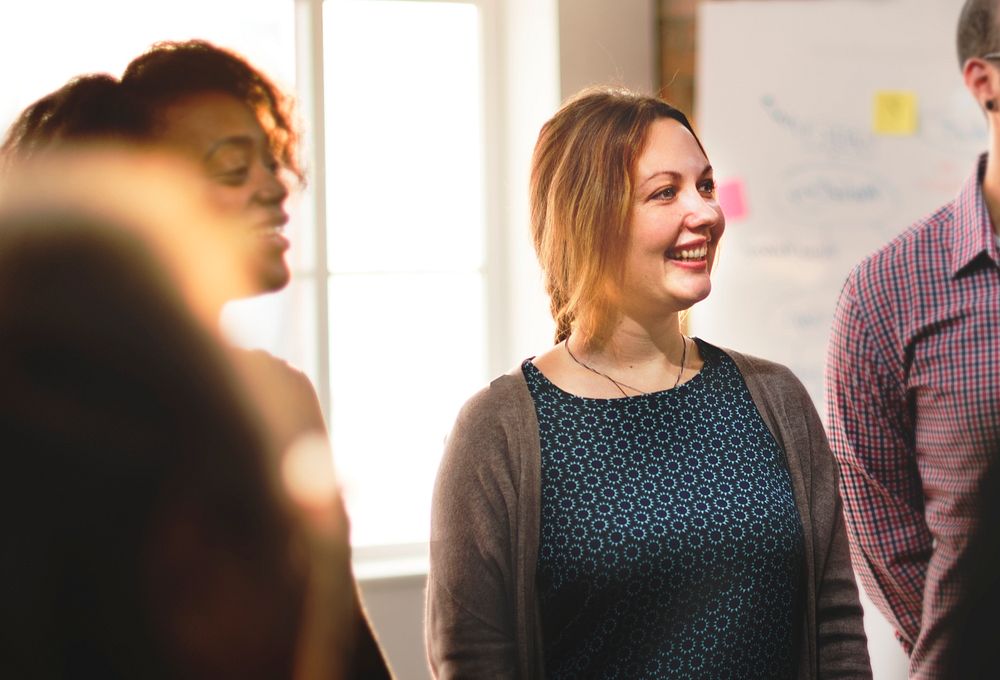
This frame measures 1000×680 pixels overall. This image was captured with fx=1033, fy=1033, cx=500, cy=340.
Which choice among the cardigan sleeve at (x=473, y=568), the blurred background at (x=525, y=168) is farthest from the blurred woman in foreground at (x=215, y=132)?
the blurred background at (x=525, y=168)

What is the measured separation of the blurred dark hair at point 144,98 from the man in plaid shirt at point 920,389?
909 mm

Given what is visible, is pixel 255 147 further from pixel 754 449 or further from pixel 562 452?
pixel 754 449

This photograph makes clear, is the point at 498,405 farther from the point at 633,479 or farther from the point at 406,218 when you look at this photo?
the point at 406,218

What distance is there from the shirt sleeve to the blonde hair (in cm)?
33

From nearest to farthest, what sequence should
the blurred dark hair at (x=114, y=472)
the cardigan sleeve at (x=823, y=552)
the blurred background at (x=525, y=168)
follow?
the blurred dark hair at (x=114, y=472) < the cardigan sleeve at (x=823, y=552) < the blurred background at (x=525, y=168)

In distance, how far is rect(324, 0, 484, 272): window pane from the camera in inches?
98.9

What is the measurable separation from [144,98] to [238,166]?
0.08 meters

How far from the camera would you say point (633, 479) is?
1313mm

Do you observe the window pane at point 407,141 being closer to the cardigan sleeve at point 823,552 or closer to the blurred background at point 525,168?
the blurred background at point 525,168

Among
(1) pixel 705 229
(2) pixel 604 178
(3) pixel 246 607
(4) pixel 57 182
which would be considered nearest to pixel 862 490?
(1) pixel 705 229

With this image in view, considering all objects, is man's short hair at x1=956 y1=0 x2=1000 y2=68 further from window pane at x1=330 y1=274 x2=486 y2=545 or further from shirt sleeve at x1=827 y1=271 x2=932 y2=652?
window pane at x1=330 y1=274 x2=486 y2=545

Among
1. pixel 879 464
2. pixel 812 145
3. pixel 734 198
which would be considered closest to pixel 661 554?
pixel 879 464

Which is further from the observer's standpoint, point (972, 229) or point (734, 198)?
point (734, 198)

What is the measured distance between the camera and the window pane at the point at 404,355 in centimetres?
248
